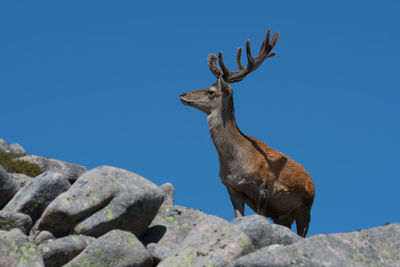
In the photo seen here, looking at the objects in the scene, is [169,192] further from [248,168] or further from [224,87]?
[224,87]

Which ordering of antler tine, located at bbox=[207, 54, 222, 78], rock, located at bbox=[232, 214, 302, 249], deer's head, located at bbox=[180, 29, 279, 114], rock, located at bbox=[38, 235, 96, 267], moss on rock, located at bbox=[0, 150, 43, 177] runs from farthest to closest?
moss on rock, located at bbox=[0, 150, 43, 177]
antler tine, located at bbox=[207, 54, 222, 78]
deer's head, located at bbox=[180, 29, 279, 114]
rock, located at bbox=[38, 235, 96, 267]
rock, located at bbox=[232, 214, 302, 249]

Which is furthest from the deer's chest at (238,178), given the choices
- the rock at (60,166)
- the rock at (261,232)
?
the rock at (60,166)

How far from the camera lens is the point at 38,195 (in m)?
11.7

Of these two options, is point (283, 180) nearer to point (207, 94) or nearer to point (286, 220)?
point (286, 220)

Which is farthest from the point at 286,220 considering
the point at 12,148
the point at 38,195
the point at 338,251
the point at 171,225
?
the point at 12,148

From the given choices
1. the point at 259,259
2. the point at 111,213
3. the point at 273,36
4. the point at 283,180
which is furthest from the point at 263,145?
the point at 259,259

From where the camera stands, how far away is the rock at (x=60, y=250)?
964cm

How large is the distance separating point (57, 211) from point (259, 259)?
468 centimetres

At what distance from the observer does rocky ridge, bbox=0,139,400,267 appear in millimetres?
7742

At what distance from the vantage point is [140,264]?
371 inches

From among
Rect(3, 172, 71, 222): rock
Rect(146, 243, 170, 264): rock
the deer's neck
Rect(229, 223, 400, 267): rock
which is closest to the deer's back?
the deer's neck

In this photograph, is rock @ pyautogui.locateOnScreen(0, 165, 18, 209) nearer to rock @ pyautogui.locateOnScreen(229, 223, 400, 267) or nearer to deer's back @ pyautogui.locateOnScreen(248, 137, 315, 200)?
deer's back @ pyautogui.locateOnScreen(248, 137, 315, 200)

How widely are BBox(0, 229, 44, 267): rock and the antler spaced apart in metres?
6.08

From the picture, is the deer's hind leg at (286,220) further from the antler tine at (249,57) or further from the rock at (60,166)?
the rock at (60,166)
